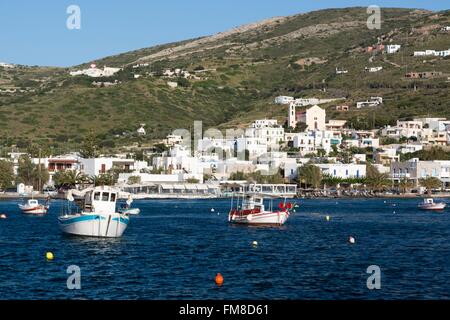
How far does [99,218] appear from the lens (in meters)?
64.8

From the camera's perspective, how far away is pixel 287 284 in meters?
41.5

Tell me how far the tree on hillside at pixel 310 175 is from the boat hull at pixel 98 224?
10580 cm

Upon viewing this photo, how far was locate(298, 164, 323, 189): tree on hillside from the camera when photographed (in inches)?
6688

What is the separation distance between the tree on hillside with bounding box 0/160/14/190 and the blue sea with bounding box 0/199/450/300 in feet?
267

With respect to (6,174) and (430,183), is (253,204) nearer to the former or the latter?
(6,174)

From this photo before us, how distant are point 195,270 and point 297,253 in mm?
11134

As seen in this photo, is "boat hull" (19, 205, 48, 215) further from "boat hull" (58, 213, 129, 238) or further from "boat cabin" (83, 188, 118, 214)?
"boat cabin" (83, 188, 118, 214)

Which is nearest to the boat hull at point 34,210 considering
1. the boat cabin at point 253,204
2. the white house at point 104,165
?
the boat cabin at point 253,204

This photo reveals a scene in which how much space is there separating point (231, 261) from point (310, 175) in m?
120

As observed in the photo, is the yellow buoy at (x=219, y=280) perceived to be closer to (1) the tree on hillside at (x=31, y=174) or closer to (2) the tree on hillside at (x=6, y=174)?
(2) the tree on hillside at (x=6, y=174)

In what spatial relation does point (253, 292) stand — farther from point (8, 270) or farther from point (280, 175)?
point (280, 175)

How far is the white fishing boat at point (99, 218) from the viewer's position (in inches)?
2554

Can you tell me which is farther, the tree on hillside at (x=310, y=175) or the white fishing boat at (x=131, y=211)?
the tree on hillside at (x=310, y=175)
